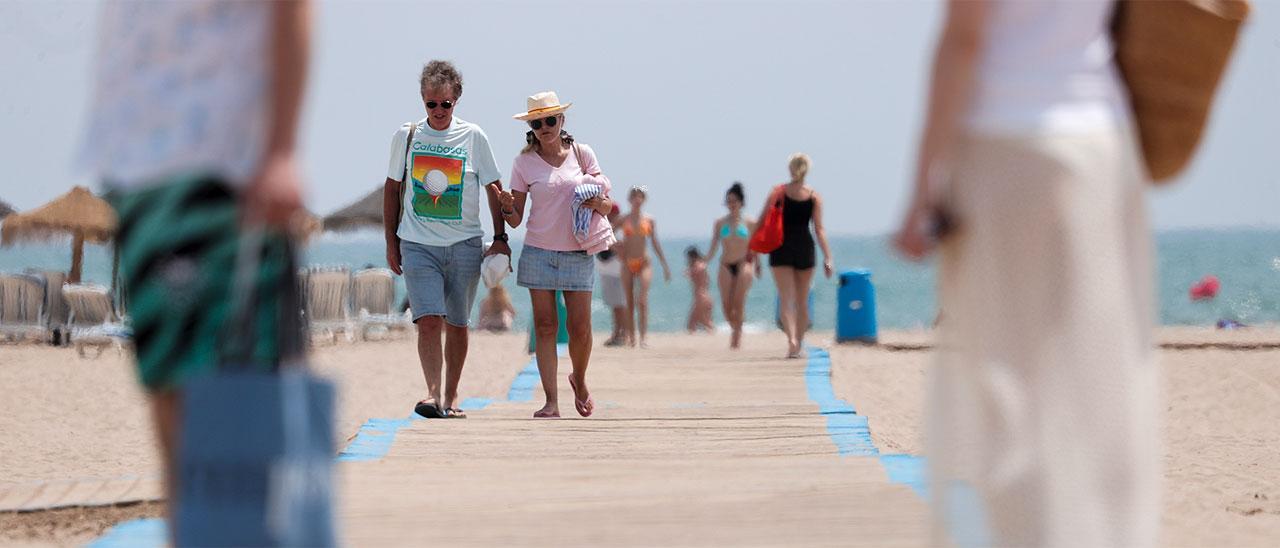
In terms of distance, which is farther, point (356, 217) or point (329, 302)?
point (356, 217)

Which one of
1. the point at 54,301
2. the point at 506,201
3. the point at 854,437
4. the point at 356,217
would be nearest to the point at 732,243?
the point at 54,301

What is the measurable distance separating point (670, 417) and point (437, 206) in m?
1.73

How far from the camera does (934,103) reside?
283 centimetres

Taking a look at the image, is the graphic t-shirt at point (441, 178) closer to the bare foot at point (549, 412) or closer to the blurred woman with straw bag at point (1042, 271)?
the bare foot at point (549, 412)

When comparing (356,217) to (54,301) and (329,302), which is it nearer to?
(329,302)

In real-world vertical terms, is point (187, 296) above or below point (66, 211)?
below

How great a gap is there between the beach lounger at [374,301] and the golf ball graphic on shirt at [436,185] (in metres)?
15.6

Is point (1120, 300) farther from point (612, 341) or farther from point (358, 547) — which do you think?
point (612, 341)

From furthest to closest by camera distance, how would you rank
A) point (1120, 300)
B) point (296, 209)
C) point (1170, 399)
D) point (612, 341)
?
point (612, 341) < point (1170, 399) < point (1120, 300) < point (296, 209)

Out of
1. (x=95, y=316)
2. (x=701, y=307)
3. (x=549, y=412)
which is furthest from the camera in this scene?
(x=701, y=307)

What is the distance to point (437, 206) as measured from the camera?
25.9 ft


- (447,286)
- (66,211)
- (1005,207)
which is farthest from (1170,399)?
(66,211)

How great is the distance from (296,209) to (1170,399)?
11339mm

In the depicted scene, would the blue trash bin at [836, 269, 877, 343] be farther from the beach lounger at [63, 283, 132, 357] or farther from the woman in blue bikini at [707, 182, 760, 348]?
the beach lounger at [63, 283, 132, 357]
